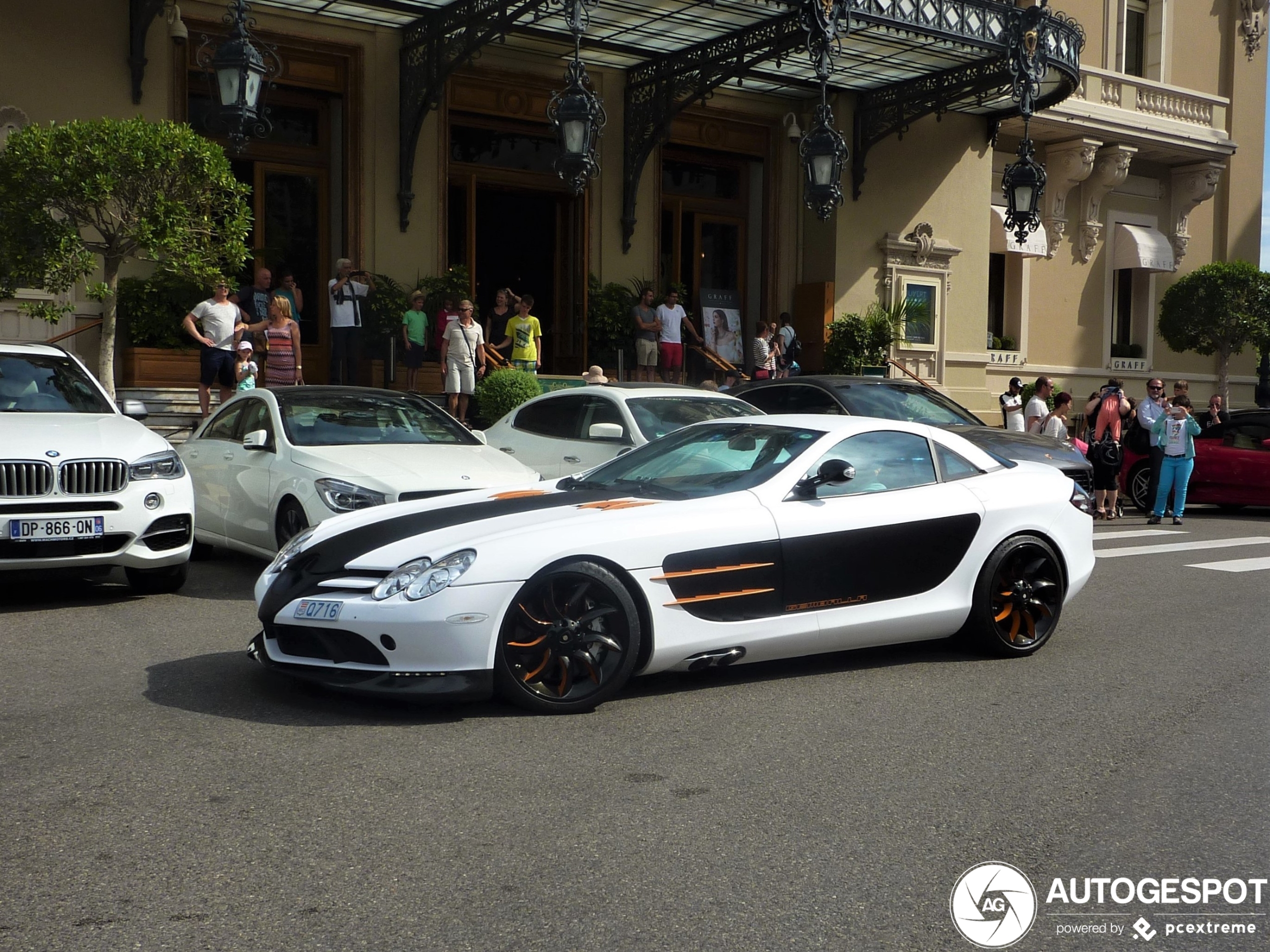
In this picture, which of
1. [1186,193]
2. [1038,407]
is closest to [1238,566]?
[1038,407]

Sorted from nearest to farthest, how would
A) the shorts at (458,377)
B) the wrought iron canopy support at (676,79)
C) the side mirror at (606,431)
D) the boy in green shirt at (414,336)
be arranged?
the side mirror at (606,431), the shorts at (458,377), the boy in green shirt at (414,336), the wrought iron canopy support at (676,79)

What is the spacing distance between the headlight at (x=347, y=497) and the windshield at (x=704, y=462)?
2063 millimetres

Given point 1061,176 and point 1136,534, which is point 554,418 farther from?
point 1061,176

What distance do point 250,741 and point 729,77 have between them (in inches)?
684

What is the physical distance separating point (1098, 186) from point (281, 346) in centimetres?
2056

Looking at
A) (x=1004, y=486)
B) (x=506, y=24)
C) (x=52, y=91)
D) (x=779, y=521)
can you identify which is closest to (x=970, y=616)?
(x=1004, y=486)

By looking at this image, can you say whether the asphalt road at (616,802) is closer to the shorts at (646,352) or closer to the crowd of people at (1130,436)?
the crowd of people at (1130,436)

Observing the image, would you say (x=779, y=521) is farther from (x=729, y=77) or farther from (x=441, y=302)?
(x=729, y=77)

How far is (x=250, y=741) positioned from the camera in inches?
208

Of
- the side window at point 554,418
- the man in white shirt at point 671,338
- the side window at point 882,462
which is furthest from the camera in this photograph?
the man in white shirt at point 671,338

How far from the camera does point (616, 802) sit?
4.65m

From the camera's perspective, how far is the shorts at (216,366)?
15188 mm

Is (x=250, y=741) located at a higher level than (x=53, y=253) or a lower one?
lower

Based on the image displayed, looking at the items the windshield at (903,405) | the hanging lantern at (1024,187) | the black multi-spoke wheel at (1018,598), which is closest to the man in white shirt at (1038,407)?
the hanging lantern at (1024,187)
